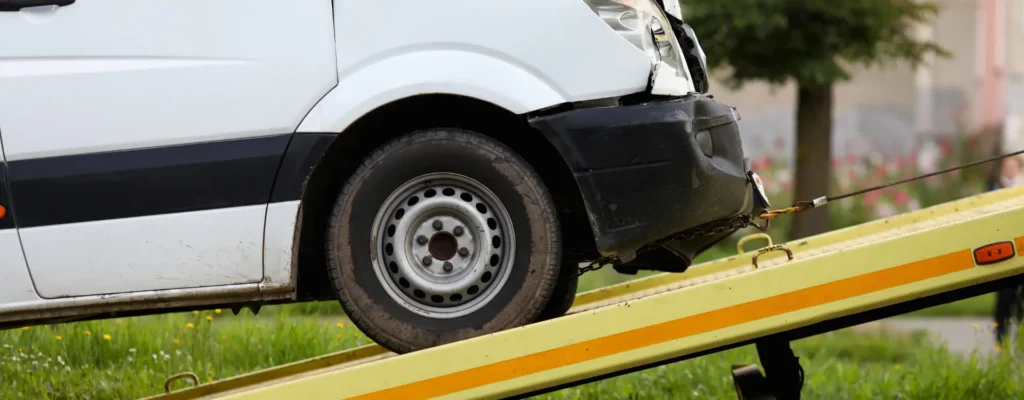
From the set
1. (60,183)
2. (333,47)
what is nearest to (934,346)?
(333,47)

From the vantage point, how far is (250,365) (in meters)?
5.77

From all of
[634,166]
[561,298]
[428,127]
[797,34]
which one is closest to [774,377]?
[561,298]

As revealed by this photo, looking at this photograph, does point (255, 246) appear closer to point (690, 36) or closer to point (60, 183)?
point (60, 183)

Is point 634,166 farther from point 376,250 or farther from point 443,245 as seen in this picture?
point 376,250

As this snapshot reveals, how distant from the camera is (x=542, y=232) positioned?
333 centimetres

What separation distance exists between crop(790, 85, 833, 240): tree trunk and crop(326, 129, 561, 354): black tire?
26.1ft

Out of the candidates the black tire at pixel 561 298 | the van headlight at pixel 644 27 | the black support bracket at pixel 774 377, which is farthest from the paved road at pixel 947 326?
the van headlight at pixel 644 27

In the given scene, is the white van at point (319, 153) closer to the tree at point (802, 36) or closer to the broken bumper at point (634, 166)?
the broken bumper at point (634, 166)

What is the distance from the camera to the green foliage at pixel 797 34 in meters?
8.84

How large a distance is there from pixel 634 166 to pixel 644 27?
46cm

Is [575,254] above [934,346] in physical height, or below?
above

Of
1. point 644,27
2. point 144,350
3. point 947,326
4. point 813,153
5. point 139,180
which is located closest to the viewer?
point 139,180

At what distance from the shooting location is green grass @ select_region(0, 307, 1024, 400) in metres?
5.12

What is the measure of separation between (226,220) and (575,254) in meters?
1.12
